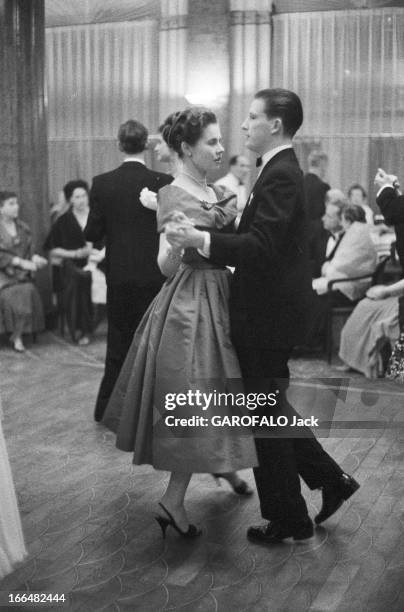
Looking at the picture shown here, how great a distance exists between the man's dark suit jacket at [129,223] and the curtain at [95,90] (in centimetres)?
676

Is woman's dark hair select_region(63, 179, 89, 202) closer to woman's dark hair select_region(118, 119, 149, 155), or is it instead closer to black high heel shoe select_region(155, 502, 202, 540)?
woman's dark hair select_region(118, 119, 149, 155)

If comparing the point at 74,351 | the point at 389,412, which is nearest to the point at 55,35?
the point at 74,351

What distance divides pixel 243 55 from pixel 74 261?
3686 mm

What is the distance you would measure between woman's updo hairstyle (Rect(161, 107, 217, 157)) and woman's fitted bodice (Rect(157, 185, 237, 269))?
168mm

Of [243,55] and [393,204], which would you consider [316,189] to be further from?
[393,204]

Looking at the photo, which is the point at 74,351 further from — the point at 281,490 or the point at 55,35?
the point at 55,35

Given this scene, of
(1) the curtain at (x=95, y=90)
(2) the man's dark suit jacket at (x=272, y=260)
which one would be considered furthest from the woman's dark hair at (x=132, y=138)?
(1) the curtain at (x=95, y=90)

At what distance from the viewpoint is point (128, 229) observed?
461cm

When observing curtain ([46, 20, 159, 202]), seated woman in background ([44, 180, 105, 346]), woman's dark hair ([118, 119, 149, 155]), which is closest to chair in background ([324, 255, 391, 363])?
seated woman in background ([44, 180, 105, 346])

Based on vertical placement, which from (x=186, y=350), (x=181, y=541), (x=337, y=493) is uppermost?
(x=186, y=350)

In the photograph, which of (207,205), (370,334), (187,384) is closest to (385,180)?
(207,205)

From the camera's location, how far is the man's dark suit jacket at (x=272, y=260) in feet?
9.95

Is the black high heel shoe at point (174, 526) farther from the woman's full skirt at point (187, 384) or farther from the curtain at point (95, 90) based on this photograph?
the curtain at point (95, 90)

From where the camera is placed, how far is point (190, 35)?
1007 centimetres
